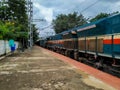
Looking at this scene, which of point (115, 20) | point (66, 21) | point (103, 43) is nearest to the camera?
point (115, 20)

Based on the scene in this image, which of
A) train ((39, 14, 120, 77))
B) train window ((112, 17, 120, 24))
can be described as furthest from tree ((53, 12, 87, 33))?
train window ((112, 17, 120, 24))

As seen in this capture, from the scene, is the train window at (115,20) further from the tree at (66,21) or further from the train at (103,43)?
the tree at (66,21)

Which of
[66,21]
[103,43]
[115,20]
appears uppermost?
[66,21]

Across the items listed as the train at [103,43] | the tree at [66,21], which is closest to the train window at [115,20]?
the train at [103,43]

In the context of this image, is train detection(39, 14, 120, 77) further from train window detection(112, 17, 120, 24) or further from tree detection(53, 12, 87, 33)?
tree detection(53, 12, 87, 33)

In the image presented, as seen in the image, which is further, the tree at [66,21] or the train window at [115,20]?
the tree at [66,21]

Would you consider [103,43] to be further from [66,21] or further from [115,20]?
[66,21]

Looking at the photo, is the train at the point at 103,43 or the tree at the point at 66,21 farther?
the tree at the point at 66,21

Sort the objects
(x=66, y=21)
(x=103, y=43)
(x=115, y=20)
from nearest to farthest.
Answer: (x=115, y=20) → (x=103, y=43) → (x=66, y=21)

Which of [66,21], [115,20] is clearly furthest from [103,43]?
[66,21]

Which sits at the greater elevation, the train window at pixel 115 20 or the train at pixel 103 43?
the train window at pixel 115 20

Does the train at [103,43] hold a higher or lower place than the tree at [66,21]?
lower

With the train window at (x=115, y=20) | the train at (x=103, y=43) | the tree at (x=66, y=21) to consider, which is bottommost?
the train at (x=103, y=43)

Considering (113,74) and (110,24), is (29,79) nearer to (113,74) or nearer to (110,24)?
(113,74)
